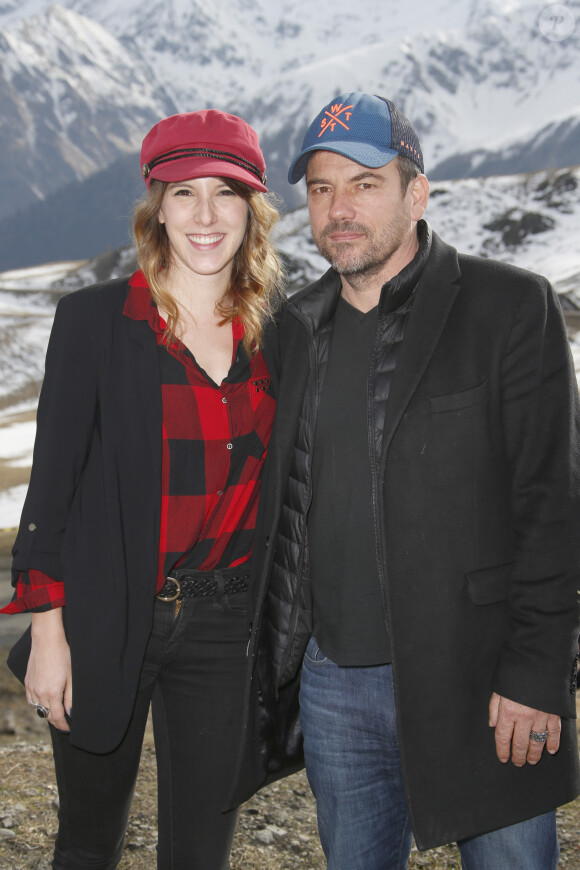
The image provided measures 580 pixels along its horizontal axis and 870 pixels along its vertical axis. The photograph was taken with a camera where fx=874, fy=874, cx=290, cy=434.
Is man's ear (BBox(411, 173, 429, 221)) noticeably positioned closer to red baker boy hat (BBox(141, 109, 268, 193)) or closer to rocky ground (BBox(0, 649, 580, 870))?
red baker boy hat (BBox(141, 109, 268, 193))

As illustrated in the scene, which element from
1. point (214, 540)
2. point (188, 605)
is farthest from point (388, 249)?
point (188, 605)

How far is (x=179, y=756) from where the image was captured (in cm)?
320

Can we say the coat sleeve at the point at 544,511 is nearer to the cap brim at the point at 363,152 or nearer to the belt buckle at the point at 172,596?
the cap brim at the point at 363,152

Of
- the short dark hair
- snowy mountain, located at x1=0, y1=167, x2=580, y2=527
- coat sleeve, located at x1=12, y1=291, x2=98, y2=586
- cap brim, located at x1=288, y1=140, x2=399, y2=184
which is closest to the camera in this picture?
coat sleeve, located at x1=12, y1=291, x2=98, y2=586

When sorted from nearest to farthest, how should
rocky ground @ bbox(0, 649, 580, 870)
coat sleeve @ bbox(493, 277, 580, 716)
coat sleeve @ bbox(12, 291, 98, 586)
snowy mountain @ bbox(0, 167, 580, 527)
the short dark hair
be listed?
1. coat sleeve @ bbox(493, 277, 580, 716)
2. coat sleeve @ bbox(12, 291, 98, 586)
3. the short dark hair
4. rocky ground @ bbox(0, 649, 580, 870)
5. snowy mountain @ bbox(0, 167, 580, 527)

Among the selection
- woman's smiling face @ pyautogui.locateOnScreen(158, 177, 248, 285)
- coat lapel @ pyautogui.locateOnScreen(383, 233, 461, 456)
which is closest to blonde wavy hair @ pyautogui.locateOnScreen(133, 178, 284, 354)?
woman's smiling face @ pyautogui.locateOnScreen(158, 177, 248, 285)

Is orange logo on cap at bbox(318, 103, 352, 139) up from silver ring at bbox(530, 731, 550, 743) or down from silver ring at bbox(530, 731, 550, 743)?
up

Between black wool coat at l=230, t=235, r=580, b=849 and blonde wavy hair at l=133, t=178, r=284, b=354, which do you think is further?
blonde wavy hair at l=133, t=178, r=284, b=354

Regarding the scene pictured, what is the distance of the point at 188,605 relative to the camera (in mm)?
3111

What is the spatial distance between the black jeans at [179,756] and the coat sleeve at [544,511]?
1.03 metres

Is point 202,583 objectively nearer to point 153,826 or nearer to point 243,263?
point 243,263

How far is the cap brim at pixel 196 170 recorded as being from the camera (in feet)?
10.2

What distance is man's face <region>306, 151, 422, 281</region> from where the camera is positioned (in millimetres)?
3043

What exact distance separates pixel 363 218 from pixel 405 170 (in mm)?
283
